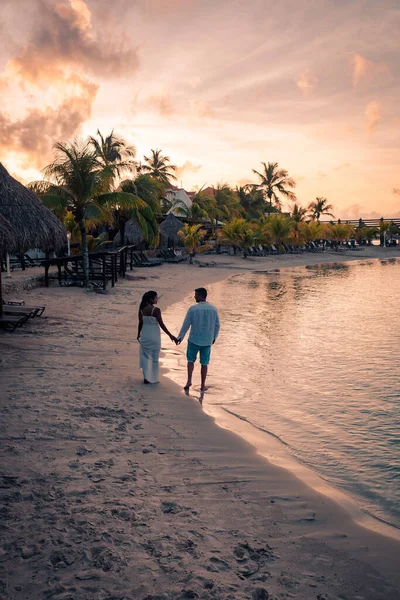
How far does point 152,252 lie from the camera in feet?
114

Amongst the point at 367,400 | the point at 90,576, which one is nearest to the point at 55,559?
the point at 90,576

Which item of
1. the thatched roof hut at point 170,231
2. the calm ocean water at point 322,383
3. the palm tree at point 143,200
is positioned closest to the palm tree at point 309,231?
the thatched roof hut at point 170,231

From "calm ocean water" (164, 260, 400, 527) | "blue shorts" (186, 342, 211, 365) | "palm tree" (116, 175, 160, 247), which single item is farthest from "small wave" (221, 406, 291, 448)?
"palm tree" (116, 175, 160, 247)

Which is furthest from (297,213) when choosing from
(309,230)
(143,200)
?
(143,200)

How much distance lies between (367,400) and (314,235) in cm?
4667

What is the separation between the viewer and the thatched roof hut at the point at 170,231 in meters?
38.2

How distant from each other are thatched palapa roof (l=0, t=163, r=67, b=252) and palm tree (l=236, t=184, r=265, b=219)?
41.9 m

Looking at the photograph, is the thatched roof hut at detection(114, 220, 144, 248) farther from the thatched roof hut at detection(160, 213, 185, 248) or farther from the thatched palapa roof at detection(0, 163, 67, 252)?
the thatched palapa roof at detection(0, 163, 67, 252)

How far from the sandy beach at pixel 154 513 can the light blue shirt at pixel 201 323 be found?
0.93 metres

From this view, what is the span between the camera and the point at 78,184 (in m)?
17.4

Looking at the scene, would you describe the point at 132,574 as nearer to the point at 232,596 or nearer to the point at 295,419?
the point at 232,596

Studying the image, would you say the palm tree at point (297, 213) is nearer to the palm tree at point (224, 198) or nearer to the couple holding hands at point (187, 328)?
the palm tree at point (224, 198)

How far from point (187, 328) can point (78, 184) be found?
12.9m

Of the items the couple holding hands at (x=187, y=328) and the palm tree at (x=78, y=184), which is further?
the palm tree at (x=78, y=184)
